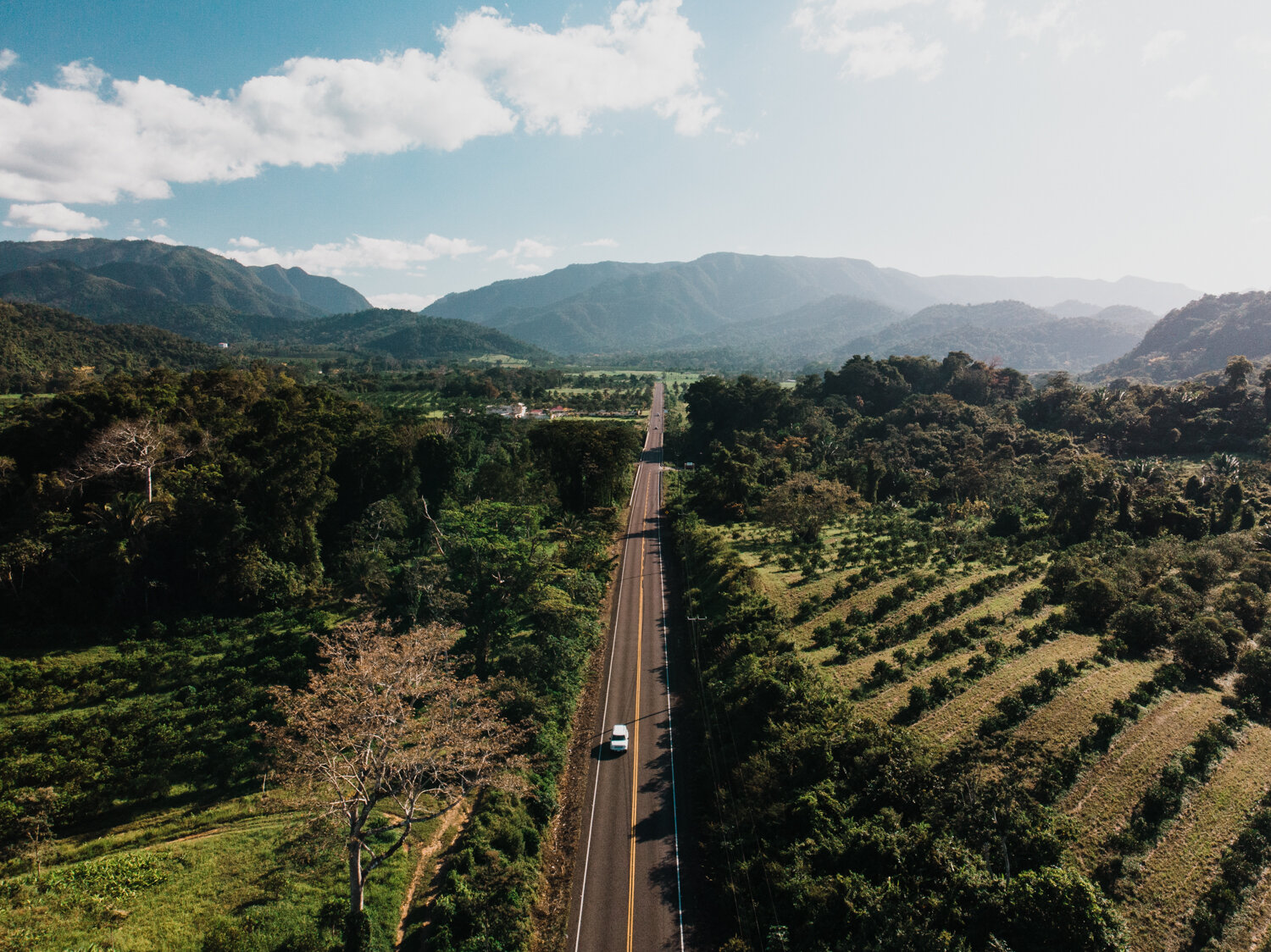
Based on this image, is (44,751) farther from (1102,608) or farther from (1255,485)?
(1255,485)

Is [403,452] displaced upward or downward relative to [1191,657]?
upward

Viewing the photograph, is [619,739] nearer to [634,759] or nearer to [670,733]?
[634,759]

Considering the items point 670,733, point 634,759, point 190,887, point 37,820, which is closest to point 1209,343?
point 670,733

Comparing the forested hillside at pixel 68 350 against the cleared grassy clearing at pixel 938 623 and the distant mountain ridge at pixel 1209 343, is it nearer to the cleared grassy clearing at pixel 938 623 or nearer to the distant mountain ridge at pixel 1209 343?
the cleared grassy clearing at pixel 938 623

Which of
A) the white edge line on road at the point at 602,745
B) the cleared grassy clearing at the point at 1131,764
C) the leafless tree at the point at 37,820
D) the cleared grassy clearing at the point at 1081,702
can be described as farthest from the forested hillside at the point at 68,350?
the cleared grassy clearing at the point at 1131,764

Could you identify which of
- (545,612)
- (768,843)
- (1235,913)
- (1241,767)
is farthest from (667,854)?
(1241,767)

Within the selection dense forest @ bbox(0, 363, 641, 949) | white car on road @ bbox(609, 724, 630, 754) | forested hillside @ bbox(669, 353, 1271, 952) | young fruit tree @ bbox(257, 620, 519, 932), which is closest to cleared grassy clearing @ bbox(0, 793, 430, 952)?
dense forest @ bbox(0, 363, 641, 949)
